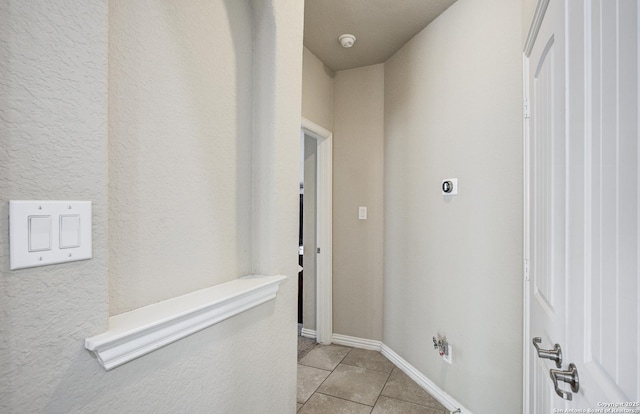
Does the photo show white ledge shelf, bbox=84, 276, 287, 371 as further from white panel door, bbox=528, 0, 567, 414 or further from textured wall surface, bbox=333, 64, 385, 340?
textured wall surface, bbox=333, 64, 385, 340

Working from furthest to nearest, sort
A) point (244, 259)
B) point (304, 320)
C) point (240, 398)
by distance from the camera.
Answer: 1. point (304, 320)
2. point (244, 259)
3. point (240, 398)

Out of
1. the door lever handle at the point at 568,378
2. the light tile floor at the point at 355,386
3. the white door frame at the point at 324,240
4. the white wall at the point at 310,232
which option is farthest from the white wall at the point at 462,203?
the door lever handle at the point at 568,378

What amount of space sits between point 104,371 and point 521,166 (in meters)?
1.88

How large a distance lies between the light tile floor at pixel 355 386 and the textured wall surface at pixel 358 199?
293 mm

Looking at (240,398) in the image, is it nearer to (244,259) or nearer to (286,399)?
(286,399)

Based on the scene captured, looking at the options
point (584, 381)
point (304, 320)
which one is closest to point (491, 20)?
point (584, 381)

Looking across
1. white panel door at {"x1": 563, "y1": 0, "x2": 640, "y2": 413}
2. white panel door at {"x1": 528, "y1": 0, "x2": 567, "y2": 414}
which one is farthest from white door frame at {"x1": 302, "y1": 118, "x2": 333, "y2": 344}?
white panel door at {"x1": 563, "y1": 0, "x2": 640, "y2": 413}

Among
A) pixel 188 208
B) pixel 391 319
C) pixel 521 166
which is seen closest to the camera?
pixel 188 208

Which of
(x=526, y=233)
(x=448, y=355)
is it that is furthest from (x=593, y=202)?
(x=448, y=355)

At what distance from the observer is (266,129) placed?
137 cm

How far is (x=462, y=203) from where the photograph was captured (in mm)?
2000

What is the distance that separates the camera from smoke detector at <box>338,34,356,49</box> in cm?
247

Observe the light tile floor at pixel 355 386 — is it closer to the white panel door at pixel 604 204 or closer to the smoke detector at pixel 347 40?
the white panel door at pixel 604 204

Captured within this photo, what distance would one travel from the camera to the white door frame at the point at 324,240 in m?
3.03
